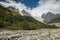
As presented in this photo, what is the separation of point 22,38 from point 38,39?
2.12m

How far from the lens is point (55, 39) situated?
2109 cm

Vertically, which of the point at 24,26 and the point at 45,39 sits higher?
the point at 24,26

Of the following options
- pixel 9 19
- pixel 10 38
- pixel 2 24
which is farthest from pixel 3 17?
pixel 10 38

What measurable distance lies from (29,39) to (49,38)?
210 centimetres

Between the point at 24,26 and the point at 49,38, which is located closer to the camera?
the point at 49,38

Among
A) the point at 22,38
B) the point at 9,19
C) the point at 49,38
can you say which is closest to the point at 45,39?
the point at 49,38

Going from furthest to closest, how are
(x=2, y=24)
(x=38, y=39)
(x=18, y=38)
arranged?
(x=2, y=24), (x=18, y=38), (x=38, y=39)

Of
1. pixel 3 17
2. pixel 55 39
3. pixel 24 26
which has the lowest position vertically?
pixel 55 39

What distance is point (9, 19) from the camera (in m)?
72.4

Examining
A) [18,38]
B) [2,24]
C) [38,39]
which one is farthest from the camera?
[2,24]

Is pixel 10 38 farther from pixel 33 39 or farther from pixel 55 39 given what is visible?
pixel 55 39

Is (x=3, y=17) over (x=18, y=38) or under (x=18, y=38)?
over

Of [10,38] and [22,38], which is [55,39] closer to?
[22,38]

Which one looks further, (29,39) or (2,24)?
(2,24)
